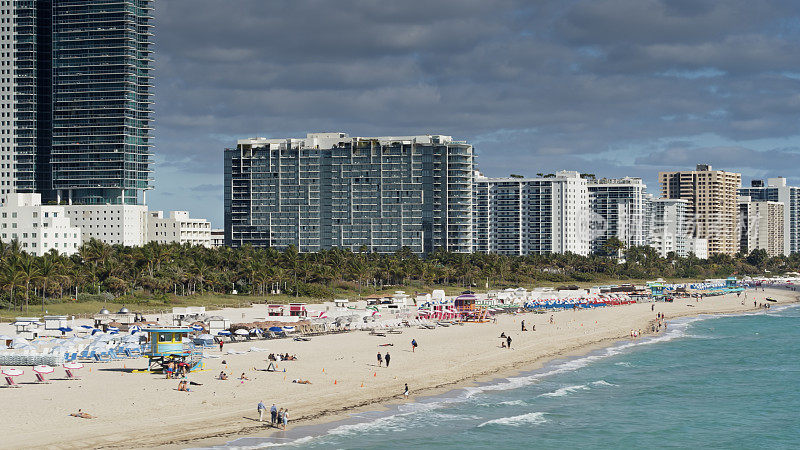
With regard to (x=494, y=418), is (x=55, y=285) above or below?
above

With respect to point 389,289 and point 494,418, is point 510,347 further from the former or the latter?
point 389,289

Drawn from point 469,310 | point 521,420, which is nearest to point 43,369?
point 521,420

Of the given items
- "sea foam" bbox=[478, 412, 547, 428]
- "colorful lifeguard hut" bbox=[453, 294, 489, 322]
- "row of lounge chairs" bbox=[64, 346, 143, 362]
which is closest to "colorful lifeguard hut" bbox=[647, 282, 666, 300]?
"colorful lifeguard hut" bbox=[453, 294, 489, 322]

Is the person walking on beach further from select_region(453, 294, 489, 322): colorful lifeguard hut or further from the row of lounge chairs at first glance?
select_region(453, 294, 489, 322): colorful lifeguard hut

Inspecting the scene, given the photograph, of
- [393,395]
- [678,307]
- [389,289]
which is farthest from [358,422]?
[678,307]

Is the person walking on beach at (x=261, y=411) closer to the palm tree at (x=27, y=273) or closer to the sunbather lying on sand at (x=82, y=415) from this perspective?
the sunbather lying on sand at (x=82, y=415)

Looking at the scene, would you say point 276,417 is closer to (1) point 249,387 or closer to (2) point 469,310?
(1) point 249,387
